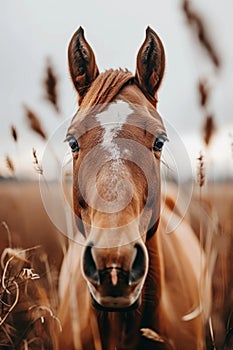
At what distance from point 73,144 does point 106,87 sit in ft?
0.70

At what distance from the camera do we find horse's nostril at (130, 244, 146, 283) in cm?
151

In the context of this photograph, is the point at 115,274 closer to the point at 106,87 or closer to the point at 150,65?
the point at 106,87

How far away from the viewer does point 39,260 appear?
207cm

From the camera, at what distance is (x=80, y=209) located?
5.63 feet

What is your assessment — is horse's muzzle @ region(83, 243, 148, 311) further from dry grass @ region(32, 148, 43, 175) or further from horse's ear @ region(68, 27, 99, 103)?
horse's ear @ region(68, 27, 99, 103)

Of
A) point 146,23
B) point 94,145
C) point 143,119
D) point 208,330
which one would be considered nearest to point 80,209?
point 94,145

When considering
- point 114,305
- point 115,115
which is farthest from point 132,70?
point 114,305

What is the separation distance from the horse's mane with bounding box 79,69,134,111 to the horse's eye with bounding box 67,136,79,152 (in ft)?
0.37

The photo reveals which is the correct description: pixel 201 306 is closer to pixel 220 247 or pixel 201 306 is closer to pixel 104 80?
pixel 220 247

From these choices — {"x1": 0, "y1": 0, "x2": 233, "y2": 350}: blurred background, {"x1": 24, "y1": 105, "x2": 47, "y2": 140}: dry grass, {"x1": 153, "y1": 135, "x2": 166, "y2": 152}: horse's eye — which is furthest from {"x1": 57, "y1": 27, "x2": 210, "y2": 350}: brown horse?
{"x1": 24, "y1": 105, "x2": 47, "y2": 140}: dry grass

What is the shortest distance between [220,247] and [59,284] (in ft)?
2.03

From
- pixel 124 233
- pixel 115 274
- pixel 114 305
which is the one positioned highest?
pixel 124 233

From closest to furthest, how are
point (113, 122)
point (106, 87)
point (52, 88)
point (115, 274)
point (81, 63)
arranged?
point (115, 274) < point (113, 122) < point (106, 87) < point (81, 63) < point (52, 88)

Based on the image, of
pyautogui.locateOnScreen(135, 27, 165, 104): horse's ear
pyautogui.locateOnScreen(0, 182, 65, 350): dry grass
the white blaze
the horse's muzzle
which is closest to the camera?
the horse's muzzle
